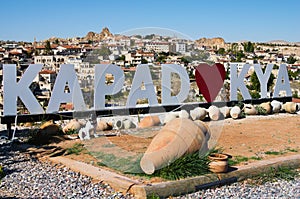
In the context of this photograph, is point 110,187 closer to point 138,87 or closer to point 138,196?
point 138,196

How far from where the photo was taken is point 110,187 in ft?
22.5

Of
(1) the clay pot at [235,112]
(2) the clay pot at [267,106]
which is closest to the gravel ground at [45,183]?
(1) the clay pot at [235,112]

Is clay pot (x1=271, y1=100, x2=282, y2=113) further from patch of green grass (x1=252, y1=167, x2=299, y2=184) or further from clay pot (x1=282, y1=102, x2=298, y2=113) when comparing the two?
patch of green grass (x1=252, y1=167, x2=299, y2=184)

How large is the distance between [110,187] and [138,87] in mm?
7186

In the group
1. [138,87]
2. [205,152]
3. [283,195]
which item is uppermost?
[138,87]

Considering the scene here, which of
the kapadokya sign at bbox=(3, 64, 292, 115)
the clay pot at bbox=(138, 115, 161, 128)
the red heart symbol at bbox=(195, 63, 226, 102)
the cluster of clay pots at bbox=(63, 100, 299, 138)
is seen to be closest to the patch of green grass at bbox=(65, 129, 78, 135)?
the cluster of clay pots at bbox=(63, 100, 299, 138)

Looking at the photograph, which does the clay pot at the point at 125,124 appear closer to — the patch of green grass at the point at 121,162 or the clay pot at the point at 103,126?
the clay pot at the point at 103,126

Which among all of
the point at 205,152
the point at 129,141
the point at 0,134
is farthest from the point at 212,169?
the point at 0,134

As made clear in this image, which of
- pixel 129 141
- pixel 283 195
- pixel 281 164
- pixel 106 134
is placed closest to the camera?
pixel 283 195

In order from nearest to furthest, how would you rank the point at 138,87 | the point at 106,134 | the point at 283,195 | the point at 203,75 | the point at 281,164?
1. the point at 283,195
2. the point at 281,164
3. the point at 106,134
4. the point at 138,87
5. the point at 203,75

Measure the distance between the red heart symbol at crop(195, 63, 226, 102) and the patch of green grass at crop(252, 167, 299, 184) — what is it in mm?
5211

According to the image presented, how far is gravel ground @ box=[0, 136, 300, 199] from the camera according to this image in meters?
6.68

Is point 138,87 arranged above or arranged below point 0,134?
above

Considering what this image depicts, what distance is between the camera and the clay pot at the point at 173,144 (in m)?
7.26
